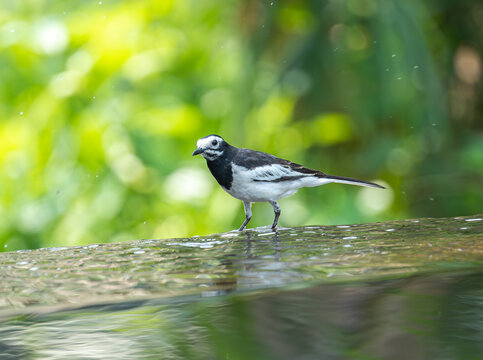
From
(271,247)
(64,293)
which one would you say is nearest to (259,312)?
(64,293)

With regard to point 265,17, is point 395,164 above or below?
below

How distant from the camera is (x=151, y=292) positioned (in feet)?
4.68

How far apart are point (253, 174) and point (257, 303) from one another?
139 cm

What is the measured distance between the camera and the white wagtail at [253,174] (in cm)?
273

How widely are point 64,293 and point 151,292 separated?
18cm

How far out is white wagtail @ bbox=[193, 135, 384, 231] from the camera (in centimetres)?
273

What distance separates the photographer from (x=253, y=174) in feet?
8.97

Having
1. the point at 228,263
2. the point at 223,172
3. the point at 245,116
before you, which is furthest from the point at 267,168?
the point at 228,263

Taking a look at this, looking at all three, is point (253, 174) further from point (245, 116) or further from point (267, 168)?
point (245, 116)

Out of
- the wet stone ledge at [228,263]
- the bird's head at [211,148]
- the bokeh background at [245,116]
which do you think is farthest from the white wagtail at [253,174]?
the bokeh background at [245,116]

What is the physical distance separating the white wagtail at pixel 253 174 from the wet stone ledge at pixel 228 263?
1.49 ft

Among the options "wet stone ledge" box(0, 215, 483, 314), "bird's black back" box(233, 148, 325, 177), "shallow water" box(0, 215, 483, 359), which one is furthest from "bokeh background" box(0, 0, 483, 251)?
"shallow water" box(0, 215, 483, 359)

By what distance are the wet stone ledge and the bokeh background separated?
4.84ft

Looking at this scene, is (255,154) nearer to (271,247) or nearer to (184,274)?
(271,247)
